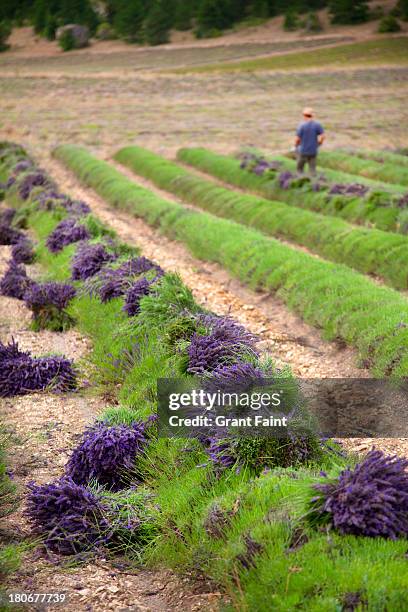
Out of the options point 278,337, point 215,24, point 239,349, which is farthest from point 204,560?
point 215,24

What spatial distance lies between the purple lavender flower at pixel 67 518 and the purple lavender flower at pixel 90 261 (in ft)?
22.4

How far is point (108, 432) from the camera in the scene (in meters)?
6.90

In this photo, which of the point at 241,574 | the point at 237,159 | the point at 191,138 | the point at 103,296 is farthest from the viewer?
the point at 191,138

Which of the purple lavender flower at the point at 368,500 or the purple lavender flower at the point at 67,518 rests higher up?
the purple lavender flower at the point at 368,500

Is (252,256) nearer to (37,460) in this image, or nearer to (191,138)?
(37,460)

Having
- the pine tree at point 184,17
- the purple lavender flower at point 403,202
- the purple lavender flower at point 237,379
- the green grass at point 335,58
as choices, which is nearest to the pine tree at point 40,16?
the pine tree at point 184,17

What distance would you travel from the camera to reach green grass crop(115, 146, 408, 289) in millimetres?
14125

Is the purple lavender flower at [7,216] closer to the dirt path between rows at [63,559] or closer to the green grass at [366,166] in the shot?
the dirt path between rows at [63,559]

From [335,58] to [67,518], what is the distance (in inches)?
1990

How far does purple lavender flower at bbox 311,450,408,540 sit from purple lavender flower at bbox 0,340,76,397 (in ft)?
16.7

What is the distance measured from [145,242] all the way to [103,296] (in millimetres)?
7475

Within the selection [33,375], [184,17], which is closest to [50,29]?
[184,17]

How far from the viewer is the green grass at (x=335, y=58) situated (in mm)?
47969

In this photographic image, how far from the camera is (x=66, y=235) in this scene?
15367 mm
